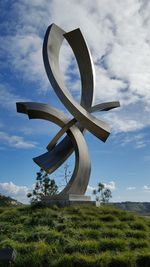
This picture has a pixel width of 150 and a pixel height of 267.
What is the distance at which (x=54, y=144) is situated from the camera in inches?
731

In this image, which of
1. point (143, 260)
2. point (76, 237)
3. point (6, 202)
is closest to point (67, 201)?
point (76, 237)

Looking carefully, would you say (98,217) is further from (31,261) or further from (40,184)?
(40,184)

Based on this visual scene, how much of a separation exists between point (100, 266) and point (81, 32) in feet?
44.8

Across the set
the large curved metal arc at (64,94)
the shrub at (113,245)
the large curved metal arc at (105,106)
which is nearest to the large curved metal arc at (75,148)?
the large curved metal arc at (64,94)

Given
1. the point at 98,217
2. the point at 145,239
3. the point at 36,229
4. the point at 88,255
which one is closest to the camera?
the point at 88,255

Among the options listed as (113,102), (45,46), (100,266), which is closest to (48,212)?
(100,266)

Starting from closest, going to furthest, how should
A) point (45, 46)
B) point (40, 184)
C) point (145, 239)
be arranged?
point (145, 239) < point (45, 46) < point (40, 184)

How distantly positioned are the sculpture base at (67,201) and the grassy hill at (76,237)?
0.72m

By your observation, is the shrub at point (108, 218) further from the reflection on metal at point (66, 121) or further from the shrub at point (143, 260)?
the shrub at point (143, 260)

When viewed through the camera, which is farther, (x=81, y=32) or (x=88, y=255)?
(x=81, y=32)

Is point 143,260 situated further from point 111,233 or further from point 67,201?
point 67,201

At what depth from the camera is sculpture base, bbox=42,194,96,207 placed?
55.1ft

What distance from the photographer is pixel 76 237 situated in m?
11.5

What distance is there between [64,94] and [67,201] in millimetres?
4999
